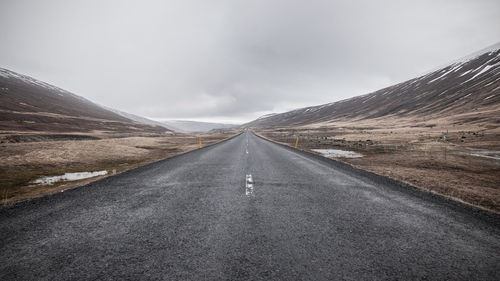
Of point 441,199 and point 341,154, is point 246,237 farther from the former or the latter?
point 341,154

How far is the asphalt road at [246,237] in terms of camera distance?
3.77 metres

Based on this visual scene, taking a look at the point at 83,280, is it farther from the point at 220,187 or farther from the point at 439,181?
the point at 439,181

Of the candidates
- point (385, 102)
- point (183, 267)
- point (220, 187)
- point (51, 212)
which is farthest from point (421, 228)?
point (385, 102)

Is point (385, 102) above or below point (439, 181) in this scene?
above

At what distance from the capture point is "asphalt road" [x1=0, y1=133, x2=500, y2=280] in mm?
3768

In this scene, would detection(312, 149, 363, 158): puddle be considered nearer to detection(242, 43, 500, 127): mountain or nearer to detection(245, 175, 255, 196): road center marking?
detection(245, 175, 255, 196): road center marking

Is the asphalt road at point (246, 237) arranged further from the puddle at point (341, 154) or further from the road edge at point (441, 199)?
the puddle at point (341, 154)

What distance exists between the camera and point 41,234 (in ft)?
16.7

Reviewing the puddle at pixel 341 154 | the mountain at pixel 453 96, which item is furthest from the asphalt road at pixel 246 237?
the mountain at pixel 453 96

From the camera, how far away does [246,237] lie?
4910mm

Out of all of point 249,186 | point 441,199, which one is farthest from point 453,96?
point 249,186

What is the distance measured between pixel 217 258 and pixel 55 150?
24.3m

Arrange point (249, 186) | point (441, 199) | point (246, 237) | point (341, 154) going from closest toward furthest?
point (246, 237)
point (441, 199)
point (249, 186)
point (341, 154)

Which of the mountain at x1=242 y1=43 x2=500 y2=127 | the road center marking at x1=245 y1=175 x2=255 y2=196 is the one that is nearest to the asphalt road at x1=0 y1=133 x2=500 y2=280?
the road center marking at x1=245 y1=175 x2=255 y2=196
